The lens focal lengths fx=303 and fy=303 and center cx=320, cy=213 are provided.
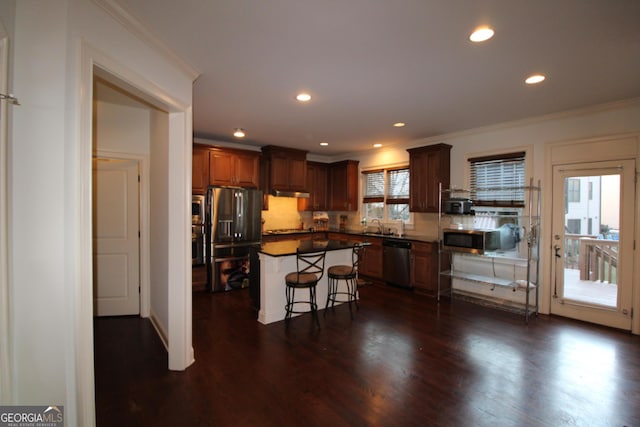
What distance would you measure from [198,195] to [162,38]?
3.16 metres

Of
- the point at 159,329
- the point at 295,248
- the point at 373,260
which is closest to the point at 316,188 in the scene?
the point at 373,260

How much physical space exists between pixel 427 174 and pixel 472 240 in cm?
141

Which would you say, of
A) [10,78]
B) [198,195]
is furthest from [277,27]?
[198,195]

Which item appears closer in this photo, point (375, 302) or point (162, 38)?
point (162, 38)

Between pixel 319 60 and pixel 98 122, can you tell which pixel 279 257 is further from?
pixel 98 122

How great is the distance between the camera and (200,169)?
524 cm

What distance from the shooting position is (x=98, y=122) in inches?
145

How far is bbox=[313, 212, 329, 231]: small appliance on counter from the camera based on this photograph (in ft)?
23.7

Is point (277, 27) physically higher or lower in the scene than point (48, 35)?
higher

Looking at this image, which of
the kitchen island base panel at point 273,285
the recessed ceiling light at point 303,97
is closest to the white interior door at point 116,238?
the kitchen island base panel at point 273,285

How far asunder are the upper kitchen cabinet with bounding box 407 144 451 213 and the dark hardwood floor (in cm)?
206

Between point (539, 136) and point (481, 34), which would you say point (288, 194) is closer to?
point (539, 136)

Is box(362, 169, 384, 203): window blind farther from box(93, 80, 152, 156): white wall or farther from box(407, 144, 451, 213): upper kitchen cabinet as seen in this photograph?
box(93, 80, 152, 156): white wall

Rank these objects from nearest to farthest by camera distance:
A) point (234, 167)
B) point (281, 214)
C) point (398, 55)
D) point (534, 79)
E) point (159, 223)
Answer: point (398, 55), point (534, 79), point (159, 223), point (234, 167), point (281, 214)
